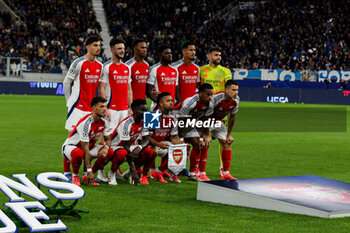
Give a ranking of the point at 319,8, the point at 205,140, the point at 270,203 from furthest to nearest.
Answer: the point at 319,8, the point at 205,140, the point at 270,203

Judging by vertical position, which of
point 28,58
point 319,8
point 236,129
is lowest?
point 236,129

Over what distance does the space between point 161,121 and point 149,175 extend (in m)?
1.34

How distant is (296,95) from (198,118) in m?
28.1

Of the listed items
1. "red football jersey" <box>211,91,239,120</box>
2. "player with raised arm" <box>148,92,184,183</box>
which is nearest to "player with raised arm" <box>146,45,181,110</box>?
"player with raised arm" <box>148,92,184,183</box>

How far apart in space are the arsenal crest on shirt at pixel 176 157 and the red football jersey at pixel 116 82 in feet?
4.86

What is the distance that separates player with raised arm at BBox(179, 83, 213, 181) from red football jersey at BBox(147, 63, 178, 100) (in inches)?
26.6

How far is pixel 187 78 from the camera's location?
10742 millimetres

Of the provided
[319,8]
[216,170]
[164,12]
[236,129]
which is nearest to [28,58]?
[164,12]

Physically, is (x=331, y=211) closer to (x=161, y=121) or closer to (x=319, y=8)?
(x=161, y=121)

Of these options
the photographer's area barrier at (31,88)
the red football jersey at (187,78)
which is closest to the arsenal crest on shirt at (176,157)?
the red football jersey at (187,78)

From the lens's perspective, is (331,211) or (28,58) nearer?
(331,211)

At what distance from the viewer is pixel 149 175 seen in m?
10.5

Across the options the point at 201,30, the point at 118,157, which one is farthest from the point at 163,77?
the point at 201,30

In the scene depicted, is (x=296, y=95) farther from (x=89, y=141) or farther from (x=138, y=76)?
(x=89, y=141)
